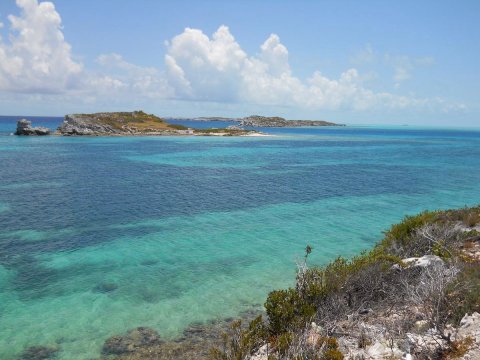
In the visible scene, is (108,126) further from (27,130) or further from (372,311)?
(372,311)

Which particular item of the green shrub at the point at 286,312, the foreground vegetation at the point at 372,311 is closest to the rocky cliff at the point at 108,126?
the green shrub at the point at 286,312

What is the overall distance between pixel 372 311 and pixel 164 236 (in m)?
20.1

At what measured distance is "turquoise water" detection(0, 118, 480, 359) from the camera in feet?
62.1

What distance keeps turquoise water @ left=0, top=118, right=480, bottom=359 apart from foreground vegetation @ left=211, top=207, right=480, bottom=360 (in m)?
5.76

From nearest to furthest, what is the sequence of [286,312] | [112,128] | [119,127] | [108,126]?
[286,312] → [108,126] → [112,128] → [119,127]

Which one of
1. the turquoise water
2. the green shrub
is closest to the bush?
the green shrub

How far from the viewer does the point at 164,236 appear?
3069 cm

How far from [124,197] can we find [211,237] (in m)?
18.3

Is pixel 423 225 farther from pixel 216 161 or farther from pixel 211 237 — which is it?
pixel 216 161

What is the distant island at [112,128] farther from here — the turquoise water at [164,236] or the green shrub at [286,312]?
the green shrub at [286,312]

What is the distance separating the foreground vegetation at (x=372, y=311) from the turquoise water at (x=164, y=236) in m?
5.76

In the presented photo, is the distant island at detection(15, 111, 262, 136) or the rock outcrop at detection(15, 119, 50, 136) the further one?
the distant island at detection(15, 111, 262, 136)

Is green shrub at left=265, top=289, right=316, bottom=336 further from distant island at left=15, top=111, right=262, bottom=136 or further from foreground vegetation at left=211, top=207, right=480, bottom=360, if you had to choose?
distant island at left=15, top=111, right=262, bottom=136

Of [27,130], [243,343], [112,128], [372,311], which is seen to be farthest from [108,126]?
[243,343]
